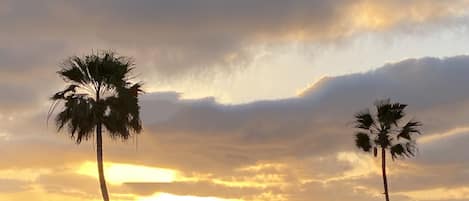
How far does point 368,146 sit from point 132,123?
73.0ft

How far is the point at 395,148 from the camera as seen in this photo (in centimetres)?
5922

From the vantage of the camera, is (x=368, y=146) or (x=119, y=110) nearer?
(x=119, y=110)

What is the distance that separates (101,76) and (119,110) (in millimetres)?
1783

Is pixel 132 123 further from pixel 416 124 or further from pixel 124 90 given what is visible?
pixel 416 124

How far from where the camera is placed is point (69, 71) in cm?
4247

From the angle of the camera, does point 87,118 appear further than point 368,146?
No

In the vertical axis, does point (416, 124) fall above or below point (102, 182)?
above

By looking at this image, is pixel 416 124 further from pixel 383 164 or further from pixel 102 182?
pixel 102 182

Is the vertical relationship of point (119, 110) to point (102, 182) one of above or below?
above

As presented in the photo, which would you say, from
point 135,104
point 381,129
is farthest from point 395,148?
point 135,104

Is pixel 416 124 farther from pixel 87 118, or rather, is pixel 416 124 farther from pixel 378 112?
pixel 87 118

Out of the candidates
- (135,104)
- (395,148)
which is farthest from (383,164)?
(135,104)

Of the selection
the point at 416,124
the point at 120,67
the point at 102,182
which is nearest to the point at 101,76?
the point at 120,67

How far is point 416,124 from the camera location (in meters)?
61.3
